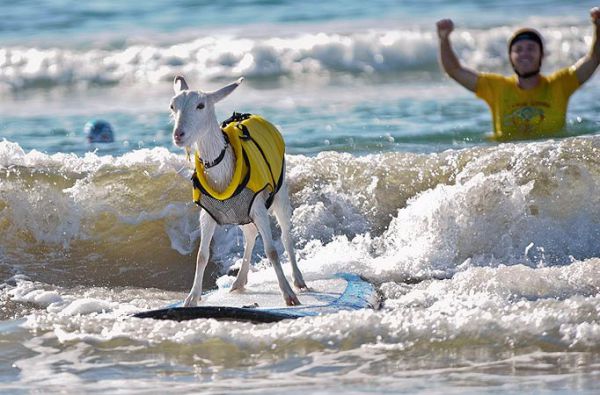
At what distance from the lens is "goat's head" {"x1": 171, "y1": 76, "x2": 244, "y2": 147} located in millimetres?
7074

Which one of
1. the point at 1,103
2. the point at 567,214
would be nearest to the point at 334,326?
the point at 567,214

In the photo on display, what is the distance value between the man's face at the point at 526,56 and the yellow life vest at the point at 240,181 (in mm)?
3690

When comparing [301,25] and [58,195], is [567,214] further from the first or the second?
[301,25]

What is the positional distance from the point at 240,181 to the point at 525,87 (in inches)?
169

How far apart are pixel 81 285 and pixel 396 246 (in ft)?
7.76

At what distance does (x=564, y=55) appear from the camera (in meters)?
19.8

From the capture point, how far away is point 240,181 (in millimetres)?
7500

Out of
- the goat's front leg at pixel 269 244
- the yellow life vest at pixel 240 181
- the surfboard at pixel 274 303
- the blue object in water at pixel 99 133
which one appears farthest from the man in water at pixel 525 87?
the blue object in water at pixel 99 133

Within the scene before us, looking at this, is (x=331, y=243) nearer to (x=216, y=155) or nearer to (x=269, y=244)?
(x=269, y=244)

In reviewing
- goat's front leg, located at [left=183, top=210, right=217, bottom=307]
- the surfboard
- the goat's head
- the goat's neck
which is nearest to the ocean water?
the surfboard

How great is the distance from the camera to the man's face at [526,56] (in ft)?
35.4

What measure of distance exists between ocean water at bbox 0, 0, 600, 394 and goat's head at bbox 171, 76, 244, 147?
1044mm

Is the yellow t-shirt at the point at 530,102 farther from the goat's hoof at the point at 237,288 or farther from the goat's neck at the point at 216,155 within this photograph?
the goat's neck at the point at 216,155

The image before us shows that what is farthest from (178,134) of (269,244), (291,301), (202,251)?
(291,301)
